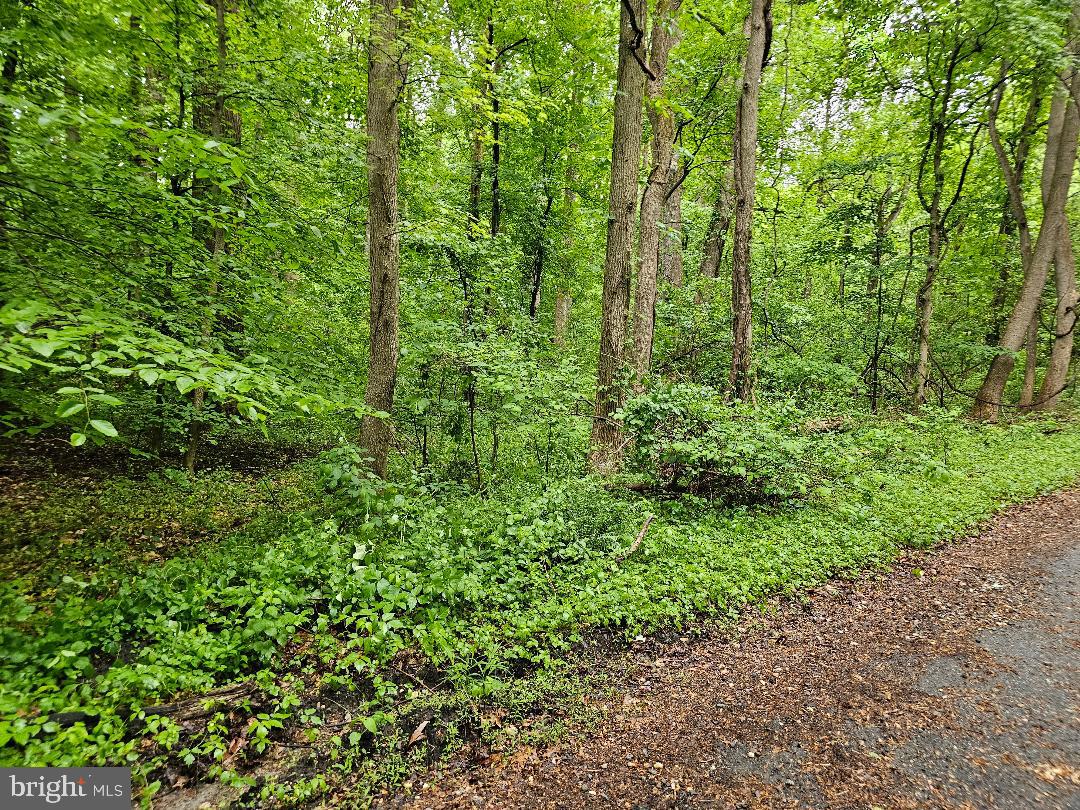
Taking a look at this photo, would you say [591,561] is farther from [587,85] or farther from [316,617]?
[587,85]

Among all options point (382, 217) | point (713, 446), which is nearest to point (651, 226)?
Answer: point (713, 446)

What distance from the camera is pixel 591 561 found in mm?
5191

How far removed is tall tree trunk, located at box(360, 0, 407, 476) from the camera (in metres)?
5.37

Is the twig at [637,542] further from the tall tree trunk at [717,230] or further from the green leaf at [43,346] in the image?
the tall tree trunk at [717,230]

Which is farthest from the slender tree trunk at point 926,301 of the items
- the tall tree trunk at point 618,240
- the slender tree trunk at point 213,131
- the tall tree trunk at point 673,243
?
the slender tree trunk at point 213,131

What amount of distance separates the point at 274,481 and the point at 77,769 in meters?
5.80

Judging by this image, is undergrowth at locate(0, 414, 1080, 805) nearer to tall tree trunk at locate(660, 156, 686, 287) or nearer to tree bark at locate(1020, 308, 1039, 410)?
tall tree trunk at locate(660, 156, 686, 287)

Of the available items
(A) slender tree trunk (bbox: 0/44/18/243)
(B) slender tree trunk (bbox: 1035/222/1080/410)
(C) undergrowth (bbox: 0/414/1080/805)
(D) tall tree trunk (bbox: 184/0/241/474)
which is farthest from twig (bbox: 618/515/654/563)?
(B) slender tree trunk (bbox: 1035/222/1080/410)

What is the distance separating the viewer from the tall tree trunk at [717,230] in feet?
44.8

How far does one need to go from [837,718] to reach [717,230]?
14181mm

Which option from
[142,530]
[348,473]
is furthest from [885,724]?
[142,530]

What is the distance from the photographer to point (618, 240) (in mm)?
7723

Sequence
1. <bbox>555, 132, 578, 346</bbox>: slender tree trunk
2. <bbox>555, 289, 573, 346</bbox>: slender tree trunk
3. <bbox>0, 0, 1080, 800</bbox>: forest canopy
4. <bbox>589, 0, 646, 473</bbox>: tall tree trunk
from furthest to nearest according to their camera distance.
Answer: <bbox>555, 289, 573, 346</bbox>: slender tree trunk < <bbox>555, 132, 578, 346</bbox>: slender tree trunk < <bbox>589, 0, 646, 473</bbox>: tall tree trunk < <bbox>0, 0, 1080, 800</bbox>: forest canopy

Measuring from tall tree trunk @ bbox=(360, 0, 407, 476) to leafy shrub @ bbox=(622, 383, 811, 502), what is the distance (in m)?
3.35
